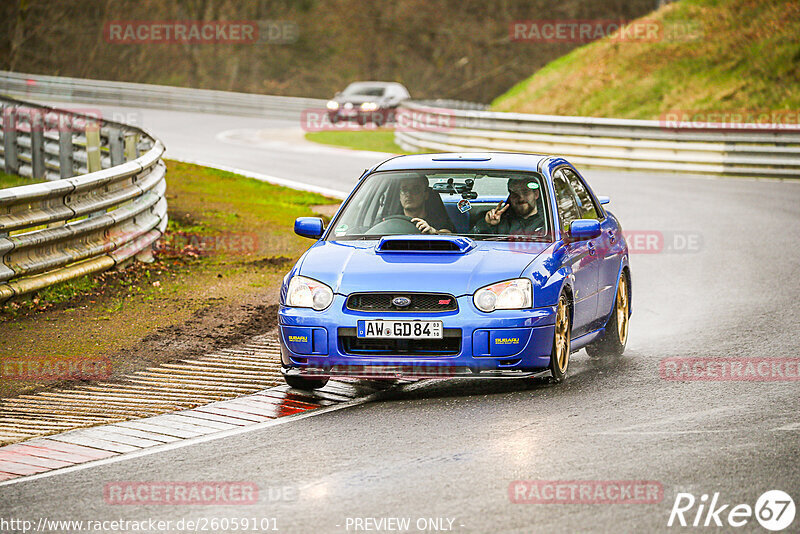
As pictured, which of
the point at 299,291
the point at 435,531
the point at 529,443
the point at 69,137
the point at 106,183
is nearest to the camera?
the point at 435,531

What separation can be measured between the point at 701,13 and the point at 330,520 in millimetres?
35686

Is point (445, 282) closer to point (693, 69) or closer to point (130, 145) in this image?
point (130, 145)

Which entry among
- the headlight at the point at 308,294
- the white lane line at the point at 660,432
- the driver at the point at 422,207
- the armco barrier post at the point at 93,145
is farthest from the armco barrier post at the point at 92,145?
the white lane line at the point at 660,432

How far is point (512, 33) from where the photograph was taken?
69875 mm

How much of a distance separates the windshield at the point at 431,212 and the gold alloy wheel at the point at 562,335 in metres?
0.58

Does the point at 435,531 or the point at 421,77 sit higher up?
the point at 435,531

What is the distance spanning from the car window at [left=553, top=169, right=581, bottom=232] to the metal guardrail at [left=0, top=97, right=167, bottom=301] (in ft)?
14.5

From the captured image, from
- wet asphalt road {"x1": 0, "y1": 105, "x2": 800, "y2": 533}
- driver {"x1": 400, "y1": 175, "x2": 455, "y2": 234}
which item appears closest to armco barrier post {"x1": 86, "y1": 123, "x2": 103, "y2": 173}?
wet asphalt road {"x1": 0, "y1": 105, "x2": 800, "y2": 533}

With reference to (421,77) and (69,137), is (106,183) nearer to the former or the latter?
(69,137)

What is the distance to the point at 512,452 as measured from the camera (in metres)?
6.63

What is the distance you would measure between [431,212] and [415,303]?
1415 mm

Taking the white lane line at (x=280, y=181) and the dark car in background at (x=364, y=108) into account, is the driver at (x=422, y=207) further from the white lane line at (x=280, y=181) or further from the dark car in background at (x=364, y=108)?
the dark car in background at (x=364, y=108)

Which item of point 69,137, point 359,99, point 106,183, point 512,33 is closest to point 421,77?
point 512,33

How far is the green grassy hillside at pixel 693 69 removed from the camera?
3353 cm
